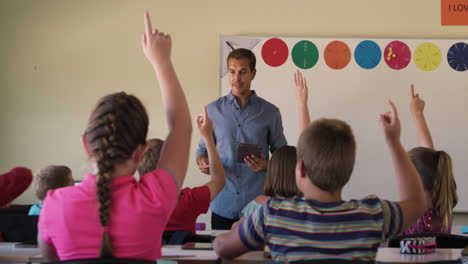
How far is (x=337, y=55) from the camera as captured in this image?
4621 millimetres

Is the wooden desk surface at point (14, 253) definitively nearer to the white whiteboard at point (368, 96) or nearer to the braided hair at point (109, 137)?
the braided hair at point (109, 137)

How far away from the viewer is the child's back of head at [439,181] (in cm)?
240

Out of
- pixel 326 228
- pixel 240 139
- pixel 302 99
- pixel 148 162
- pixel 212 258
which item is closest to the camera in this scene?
pixel 326 228

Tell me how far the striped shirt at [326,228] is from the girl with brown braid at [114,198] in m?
0.30

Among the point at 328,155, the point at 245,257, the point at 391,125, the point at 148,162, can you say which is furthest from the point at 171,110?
the point at 148,162

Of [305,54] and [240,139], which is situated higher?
[305,54]

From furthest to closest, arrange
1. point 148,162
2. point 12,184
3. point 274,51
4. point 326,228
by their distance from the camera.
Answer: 1. point 274,51
2. point 148,162
3. point 12,184
4. point 326,228

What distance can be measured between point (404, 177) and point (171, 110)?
0.71m

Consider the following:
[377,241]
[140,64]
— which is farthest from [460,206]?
[377,241]

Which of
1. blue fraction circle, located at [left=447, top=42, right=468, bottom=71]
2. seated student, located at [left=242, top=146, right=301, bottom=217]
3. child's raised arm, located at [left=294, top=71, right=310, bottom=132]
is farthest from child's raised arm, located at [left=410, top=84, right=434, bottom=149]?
blue fraction circle, located at [left=447, top=42, right=468, bottom=71]

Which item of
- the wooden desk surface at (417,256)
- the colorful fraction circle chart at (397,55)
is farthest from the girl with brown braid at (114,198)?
the colorful fraction circle chart at (397,55)

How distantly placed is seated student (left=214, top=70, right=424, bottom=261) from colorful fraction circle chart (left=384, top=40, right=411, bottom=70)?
10.9 ft

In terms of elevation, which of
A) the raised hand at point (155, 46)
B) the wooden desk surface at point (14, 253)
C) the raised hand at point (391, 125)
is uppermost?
the raised hand at point (155, 46)

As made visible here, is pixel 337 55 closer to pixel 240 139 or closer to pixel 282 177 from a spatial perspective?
pixel 240 139
